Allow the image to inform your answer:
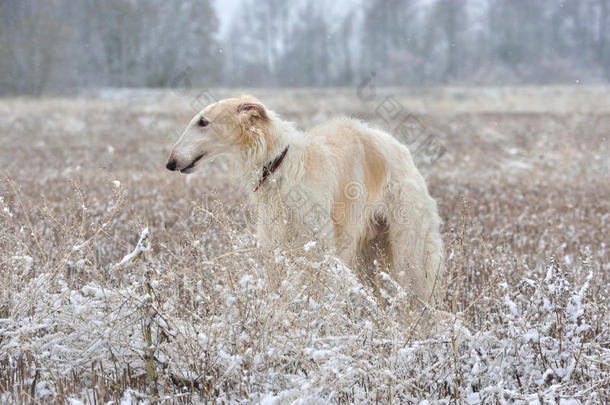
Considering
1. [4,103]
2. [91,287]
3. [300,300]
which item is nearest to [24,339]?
[91,287]

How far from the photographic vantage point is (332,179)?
4094mm

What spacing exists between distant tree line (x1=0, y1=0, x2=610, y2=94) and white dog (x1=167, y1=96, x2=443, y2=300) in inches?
513

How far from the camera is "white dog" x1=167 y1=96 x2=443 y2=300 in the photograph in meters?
3.92

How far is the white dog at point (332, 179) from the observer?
3922mm

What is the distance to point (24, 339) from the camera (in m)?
2.99

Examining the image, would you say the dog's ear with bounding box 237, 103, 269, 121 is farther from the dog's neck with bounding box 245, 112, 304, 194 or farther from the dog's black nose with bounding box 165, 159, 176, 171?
the dog's black nose with bounding box 165, 159, 176, 171

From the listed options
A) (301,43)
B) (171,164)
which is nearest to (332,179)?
(171,164)

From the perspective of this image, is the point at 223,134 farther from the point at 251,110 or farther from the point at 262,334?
the point at 262,334

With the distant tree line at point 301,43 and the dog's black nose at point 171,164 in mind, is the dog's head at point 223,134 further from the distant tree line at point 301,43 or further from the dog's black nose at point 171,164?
the distant tree line at point 301,43

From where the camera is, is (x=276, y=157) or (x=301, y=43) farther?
(x=301, y=43)

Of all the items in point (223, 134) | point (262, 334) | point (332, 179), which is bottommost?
point (262, 334)

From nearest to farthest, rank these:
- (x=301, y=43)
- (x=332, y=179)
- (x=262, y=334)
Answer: (x=262, y=334) → (x=332, y=179) → (x=301, y=43)

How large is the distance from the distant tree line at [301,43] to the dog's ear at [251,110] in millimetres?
13069

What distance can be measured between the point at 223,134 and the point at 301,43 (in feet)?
175
